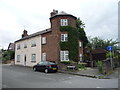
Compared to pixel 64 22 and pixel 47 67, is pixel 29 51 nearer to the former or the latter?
pixel 64 22

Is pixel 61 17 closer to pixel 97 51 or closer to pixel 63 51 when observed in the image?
pixel 63 51

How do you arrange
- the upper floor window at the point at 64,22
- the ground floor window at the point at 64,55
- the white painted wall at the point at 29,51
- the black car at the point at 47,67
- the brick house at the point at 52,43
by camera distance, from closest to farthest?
1. the black car at the point at 47,67
2. the ground floor window at the point at 64,55
3. the brick house at the point at 52,43
4. the upper floor window at the point at 64,22
5. the white painted wall at the point at 29,51

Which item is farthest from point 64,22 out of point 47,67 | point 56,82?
point 56,82

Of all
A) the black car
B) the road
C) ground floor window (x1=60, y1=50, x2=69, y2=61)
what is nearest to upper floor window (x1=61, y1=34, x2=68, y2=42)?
ground floor window (x1=60, y1=50, x2=69, y2=61)

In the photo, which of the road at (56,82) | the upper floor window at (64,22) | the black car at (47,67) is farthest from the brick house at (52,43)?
the road at (56,82)

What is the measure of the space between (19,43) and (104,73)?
23.8 metres

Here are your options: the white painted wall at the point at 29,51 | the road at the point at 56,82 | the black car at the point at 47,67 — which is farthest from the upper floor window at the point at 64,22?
the road at the point at 56,82

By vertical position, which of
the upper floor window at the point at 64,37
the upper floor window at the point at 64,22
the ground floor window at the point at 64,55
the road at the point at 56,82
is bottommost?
the road at the point at 56,82

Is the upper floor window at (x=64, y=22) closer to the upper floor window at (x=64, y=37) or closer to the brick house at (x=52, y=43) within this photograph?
the brick house at (x=52, y=43)

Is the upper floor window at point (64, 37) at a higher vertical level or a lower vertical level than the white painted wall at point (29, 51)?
higher

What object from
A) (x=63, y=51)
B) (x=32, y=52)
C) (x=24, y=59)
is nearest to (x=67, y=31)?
(x=63, y=51)

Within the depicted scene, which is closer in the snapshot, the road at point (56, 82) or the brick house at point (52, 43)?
the road at point (56, 82)

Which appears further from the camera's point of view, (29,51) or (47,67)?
(29,51)

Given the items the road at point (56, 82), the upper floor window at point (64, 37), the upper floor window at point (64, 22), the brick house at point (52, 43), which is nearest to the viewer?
the road at point (56, 82)
